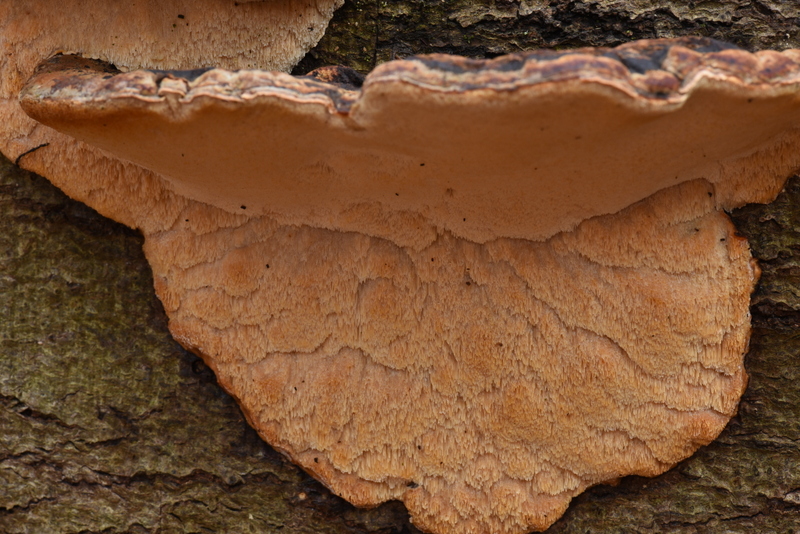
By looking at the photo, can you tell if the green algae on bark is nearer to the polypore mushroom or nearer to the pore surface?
the pore surface

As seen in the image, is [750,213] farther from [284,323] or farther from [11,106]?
[11,106]

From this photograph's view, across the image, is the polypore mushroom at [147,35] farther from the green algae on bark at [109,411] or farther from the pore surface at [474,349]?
the pore surface at [474,349]

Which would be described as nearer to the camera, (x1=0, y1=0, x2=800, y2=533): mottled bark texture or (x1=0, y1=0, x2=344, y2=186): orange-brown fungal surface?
(x1=0, y1=0, x2=344, y2=186): orange-brown fungal surface

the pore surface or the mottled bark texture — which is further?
the mottled bark texture

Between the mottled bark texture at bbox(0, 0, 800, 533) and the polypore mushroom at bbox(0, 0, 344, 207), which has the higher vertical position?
the polypore mushroom at bbox(0, 0, 344, 207)

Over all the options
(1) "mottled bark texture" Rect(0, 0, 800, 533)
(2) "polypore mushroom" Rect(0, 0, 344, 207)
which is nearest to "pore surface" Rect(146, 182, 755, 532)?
(1) "mottled bark texture" Rect(0, 0, 800, 533)

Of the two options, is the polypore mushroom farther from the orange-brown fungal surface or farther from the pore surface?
the pore surface

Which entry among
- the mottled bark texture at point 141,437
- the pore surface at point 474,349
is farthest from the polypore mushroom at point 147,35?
the pore surface at point 474,349

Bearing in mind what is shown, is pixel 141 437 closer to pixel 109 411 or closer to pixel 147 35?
pixel 109 411
